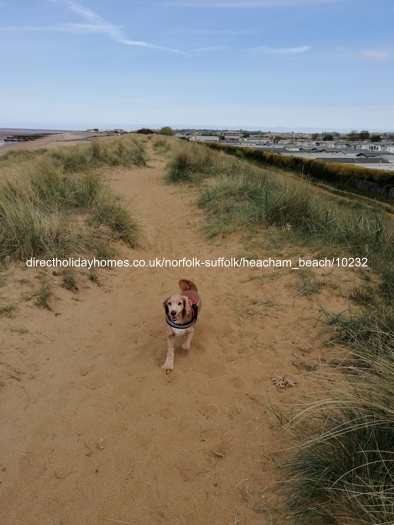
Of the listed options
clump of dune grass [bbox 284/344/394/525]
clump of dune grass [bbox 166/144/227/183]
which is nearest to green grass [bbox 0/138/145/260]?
clump of dune grass [bbox 284/344/394/525]

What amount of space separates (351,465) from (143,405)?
1.70 meters

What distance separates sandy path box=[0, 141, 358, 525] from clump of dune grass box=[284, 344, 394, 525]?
28 cm

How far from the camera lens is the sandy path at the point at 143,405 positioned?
2.17 metres

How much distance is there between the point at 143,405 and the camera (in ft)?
9.64

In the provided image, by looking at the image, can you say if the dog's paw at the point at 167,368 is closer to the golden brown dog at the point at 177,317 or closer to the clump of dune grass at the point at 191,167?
the golden brown dog at the point at 177,317

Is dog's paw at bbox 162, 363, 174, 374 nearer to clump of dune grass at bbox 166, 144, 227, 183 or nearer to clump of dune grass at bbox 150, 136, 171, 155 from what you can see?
clump of dune grass at bbox 166, 144, 227, 183

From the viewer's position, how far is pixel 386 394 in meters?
2.11

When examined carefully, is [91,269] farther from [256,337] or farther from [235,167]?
[235,167]

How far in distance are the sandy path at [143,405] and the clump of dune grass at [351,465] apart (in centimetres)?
28

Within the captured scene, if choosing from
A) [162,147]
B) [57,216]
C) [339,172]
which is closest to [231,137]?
[162,147]

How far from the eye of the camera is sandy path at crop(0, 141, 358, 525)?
217cm

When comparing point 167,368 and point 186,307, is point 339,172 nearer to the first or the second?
point 186,307

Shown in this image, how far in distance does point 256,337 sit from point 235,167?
10.6 m

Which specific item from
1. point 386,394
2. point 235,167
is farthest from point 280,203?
point 235,167
